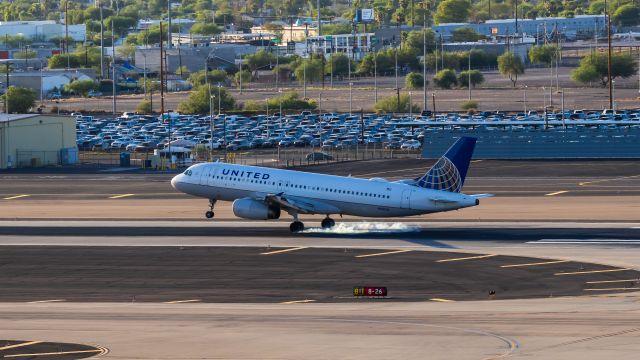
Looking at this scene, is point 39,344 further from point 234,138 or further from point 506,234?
point 234,138

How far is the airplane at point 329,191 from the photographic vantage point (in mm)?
81500

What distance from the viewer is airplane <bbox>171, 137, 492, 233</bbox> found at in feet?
267

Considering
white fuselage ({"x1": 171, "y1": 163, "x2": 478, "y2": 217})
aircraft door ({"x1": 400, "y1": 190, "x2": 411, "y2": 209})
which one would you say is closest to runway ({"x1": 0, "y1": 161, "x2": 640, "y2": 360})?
white fuselage ({"x1": 171, "y1": 163, "x2": 478, "y2": 217})

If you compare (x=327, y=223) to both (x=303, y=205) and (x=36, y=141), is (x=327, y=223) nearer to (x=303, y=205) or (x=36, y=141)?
(x=303, y=205)

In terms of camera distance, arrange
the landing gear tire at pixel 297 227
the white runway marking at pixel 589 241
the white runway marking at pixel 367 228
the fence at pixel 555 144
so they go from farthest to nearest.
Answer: the fence at pixel 555 144 → the white runway marking at pixel 367 228 → the landing gear tire at pixel 297 227 → the white runway marking at pixel 589 241

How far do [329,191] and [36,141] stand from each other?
66.0 metres

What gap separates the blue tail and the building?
67381 millimetres

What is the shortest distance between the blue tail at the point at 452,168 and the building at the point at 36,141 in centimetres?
6738

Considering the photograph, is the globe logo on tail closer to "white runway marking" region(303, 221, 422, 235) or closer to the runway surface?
"white runway marking" region(303, 221, 422, 235)

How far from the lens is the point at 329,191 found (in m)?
84.6

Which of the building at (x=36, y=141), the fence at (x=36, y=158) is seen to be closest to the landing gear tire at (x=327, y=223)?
the building at (x=36, y=141)

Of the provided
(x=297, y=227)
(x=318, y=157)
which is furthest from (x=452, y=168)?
(x=318, y=157)

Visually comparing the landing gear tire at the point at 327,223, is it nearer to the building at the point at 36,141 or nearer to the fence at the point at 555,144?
the fence at the point at 555,144

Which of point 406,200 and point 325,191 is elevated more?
point 325,191
